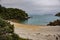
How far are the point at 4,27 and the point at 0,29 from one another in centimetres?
76

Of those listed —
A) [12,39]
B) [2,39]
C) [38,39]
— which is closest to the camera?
[2,39]

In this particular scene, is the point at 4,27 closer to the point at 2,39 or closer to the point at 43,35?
the point at 2,39

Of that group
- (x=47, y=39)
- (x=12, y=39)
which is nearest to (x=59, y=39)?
(x=47, y=39)

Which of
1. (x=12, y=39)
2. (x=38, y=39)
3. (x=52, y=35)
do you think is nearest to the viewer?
(x=12, y=39)

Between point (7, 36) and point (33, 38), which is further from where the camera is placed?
point (33, 38)

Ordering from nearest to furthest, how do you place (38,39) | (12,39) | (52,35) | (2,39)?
(2,39) → (12,39) → (38,39) → (52,35)

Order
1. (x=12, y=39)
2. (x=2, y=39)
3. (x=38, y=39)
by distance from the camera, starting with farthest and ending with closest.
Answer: (x=38, y=39), (x=12, y=39), (x=2, y=39)

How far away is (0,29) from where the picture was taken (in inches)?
605

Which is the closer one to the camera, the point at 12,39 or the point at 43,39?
the point at 12,39

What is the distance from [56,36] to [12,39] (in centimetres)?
510

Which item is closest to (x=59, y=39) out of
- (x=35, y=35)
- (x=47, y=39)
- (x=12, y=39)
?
(x=47, y=39)

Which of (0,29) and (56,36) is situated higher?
(0,29)

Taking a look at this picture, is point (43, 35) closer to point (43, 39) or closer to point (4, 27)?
point (43, 39)

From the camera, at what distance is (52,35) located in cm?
1958
